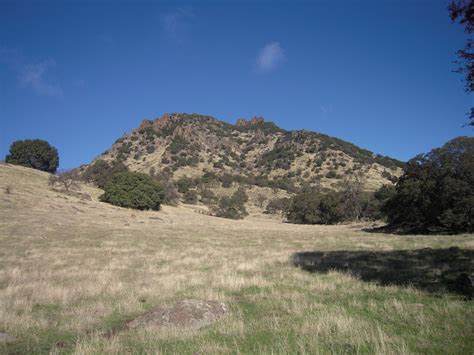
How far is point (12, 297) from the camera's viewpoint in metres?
10.8

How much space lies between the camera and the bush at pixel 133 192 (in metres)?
60.5

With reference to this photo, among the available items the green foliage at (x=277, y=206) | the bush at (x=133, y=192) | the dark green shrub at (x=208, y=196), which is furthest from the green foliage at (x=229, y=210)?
the bush at (x=133, y=192)

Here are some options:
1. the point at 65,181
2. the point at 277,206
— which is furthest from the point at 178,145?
the point at 65,181

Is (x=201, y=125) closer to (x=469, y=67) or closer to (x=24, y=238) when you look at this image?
(x=24, y=238)

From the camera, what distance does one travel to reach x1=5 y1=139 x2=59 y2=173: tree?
317ft

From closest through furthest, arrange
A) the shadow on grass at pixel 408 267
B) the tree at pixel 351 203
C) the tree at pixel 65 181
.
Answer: the shadow on grass at pixel 408 267, the tree at pixel 65 181, the tree at pixel 351 203

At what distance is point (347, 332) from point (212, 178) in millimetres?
107801

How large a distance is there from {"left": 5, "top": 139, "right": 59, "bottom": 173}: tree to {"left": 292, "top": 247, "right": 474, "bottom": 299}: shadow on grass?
101 m

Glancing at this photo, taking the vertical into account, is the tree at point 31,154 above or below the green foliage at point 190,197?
above

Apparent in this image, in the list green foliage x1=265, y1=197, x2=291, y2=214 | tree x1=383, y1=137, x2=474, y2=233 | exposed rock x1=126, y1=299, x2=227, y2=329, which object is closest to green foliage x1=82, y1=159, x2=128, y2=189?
green foliage x1=265, y1=197, x2=291, y2=214

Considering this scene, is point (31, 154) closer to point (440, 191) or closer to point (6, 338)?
point (440, 191)

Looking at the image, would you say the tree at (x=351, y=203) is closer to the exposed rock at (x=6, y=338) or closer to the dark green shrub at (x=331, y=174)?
the dark green shrub at (x=331, y=174)

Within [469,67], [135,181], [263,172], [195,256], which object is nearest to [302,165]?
[263,172]

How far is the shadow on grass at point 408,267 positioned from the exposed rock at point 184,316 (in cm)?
664
